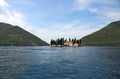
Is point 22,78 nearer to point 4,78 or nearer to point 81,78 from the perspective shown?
point 4,78

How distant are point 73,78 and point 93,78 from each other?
177 inches

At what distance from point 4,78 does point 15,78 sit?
2388 mm

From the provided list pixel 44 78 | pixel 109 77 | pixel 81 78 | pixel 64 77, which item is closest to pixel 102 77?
pixel 109 77

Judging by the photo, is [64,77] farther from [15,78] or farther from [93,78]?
[15,78]

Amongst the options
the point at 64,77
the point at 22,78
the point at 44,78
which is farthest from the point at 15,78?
the point at 64,77

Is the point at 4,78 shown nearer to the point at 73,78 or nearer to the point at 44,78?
the point at 44,78

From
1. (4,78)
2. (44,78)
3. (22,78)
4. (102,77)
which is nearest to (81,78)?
(102,77)

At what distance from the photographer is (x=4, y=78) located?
49094 mm

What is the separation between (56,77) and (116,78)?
44.8 ft

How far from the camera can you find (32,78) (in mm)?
50312

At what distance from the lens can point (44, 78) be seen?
1997 inches

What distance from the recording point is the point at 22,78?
50.1 meters

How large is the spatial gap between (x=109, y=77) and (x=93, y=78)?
4.47m

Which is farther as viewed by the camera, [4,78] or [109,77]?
[109,77]
